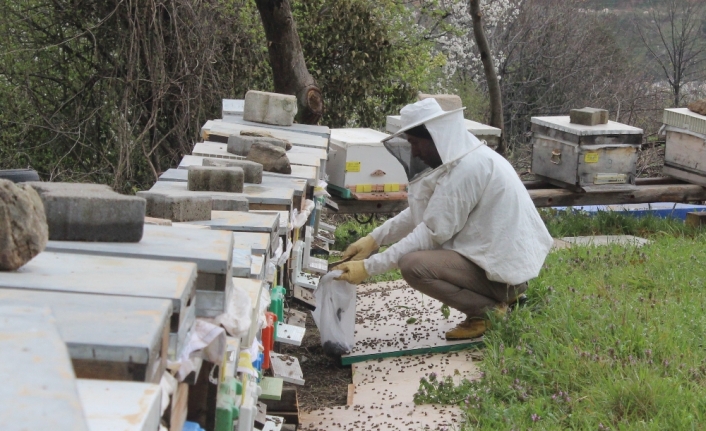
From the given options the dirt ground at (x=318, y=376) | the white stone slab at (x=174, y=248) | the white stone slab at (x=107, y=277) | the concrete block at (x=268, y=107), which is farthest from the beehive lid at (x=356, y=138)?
the white stone slab at (x=107, y=277)

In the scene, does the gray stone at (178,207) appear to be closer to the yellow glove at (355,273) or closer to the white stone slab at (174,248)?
the white stone slab at (174,248)

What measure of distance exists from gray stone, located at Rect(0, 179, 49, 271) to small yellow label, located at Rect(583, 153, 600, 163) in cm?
590

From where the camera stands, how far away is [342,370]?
476cm

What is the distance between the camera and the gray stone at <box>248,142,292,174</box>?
4512mm

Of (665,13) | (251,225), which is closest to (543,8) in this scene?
(665,13)

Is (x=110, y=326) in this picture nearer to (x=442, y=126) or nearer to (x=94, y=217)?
(x=94, y=217)

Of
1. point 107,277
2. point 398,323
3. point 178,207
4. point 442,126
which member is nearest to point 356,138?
point 398,323

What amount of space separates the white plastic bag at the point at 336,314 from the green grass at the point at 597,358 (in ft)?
2.23

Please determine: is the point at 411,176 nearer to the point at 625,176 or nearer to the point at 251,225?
the point at 251,225

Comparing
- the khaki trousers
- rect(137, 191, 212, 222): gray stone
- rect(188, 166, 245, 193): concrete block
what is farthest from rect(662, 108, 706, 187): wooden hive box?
rect(137, 191, 212, 222): gray stone

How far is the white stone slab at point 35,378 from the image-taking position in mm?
1021

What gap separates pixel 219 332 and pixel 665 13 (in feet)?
72.7

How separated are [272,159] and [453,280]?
3.67ft

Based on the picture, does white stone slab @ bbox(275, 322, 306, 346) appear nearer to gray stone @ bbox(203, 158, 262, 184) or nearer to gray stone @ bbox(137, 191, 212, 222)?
gray stone @ bbox(203, 158, 262, 184)
